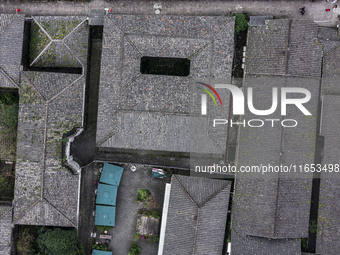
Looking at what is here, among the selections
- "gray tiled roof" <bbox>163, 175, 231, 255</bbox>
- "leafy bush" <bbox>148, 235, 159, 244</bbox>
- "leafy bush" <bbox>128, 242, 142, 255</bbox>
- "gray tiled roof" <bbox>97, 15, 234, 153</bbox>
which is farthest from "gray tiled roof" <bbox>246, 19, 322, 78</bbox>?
"leafy bush" <bbox>128, 242, 142, 255</bbox>

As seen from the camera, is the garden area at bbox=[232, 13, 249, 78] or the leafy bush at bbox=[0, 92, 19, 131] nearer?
the leafy bush at bbox=[0, 92, 19, 131]

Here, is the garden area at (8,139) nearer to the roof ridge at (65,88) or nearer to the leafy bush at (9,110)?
the leafy bush at (9,110)

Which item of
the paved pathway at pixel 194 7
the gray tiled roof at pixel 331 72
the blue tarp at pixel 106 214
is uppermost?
the paved pathway at pixel 194 7

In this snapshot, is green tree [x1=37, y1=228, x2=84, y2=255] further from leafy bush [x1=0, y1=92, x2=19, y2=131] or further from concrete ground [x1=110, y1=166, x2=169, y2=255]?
leafy bush [x1=0, y1=92, x2=19, y2=131]

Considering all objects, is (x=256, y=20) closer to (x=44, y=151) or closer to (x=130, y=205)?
(x=130, y=205)

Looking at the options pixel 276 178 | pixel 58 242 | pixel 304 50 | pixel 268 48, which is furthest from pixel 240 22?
pixel 58 242

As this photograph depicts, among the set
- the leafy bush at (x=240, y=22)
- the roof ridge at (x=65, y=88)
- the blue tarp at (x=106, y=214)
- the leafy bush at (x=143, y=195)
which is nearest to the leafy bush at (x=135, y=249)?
the blue tarp at (x=106, y=214)
